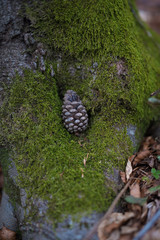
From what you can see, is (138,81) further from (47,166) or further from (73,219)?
(73,219)

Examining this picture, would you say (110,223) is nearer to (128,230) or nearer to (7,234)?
(128,230)

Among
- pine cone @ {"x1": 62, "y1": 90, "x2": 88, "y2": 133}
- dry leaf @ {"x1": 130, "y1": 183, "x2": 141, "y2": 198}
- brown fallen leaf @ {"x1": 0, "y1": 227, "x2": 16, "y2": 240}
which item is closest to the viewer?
dry leaf @ {"x1": 130, "y1": 183, "x2": 141, "y2": 198}

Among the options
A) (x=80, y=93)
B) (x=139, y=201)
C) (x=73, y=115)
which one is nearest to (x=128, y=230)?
(x=139, y=201)

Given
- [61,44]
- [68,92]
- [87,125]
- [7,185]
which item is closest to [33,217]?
[7,185]

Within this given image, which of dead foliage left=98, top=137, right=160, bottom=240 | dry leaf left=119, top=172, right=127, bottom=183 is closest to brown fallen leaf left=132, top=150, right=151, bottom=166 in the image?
dead foliage left=98, top=137, right=160, bottom=240

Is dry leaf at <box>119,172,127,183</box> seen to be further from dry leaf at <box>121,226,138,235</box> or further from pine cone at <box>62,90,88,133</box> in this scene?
pine cone at <box>62,90,88,133</box>

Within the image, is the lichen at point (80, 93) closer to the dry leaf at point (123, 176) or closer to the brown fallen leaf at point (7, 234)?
the dry leaf at point (123, 176)

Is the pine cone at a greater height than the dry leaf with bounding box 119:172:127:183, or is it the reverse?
the pine cone
